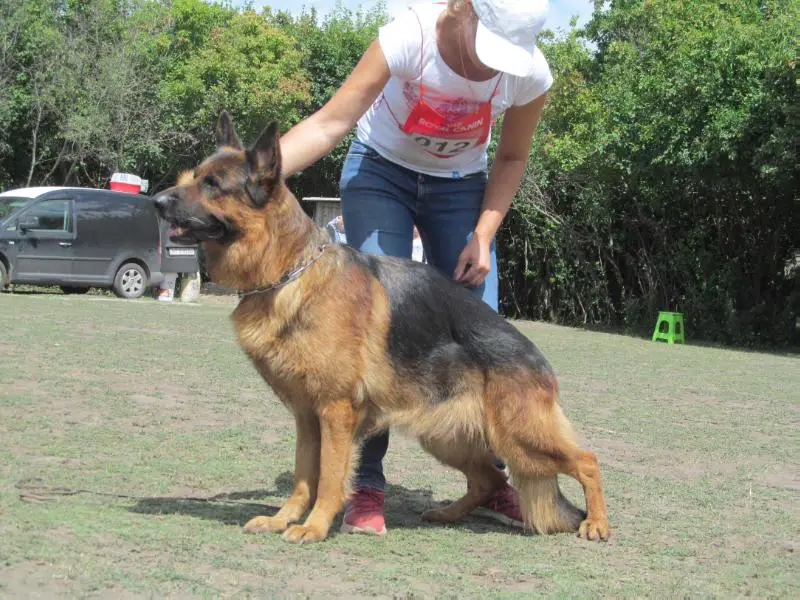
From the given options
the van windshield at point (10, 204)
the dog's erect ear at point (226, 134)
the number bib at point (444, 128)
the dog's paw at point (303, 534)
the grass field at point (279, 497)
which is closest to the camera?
the grass field at point (279, 497)

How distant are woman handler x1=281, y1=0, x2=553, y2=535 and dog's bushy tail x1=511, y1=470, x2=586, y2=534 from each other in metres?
0.23

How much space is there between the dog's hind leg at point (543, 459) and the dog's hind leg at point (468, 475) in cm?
30

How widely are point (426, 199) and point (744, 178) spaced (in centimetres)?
1582

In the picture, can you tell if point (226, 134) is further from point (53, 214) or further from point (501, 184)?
point (53, 214)

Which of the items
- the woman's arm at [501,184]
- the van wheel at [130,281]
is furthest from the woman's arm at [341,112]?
the van wheel at [130,281]

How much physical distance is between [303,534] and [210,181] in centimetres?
157

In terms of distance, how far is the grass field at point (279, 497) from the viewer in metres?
3.61

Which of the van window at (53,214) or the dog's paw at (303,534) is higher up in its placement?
the van window at (53,214)

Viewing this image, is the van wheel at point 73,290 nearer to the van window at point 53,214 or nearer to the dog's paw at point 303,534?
the van window at point 53,214

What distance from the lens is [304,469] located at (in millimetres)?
4504

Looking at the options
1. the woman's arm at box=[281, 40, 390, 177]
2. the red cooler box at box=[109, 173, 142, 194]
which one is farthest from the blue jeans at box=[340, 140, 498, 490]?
the red cooler box at box=[109, 173, 142, 194]

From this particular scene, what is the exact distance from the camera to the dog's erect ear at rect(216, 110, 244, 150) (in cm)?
439

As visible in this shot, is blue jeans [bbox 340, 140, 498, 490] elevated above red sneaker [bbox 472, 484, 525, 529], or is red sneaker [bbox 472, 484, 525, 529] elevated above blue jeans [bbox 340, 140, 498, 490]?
blue jeans [bbox 340, 140, 498, 490]

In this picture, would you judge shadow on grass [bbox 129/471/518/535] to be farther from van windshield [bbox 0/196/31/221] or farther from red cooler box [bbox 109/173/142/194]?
red cooler box [bbox 109/173/142/194]
